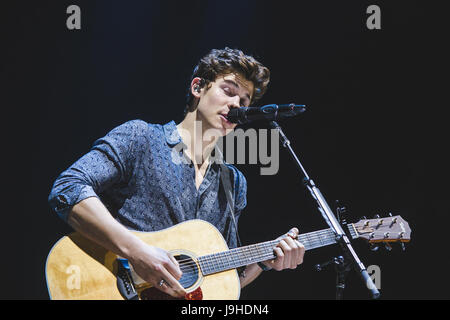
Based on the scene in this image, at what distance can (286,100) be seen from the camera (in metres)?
3.38

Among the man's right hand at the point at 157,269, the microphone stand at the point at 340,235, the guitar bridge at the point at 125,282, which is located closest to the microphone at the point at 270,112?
the microphone stand at the point at 340,235

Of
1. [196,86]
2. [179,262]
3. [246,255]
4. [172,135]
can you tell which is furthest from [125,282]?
[196,86]

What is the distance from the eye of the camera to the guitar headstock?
232 centimetres

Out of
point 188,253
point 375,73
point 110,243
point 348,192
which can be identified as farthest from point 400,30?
point 110,243

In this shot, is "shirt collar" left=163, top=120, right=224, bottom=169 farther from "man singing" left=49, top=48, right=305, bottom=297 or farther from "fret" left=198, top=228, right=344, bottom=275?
"fret" left=198, top=228, right=344, bottom=275

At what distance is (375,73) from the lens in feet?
10.6

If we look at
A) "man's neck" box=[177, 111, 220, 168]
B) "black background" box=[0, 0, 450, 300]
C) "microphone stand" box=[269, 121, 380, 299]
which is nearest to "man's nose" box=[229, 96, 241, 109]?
"man's neck" box=[177, 111, 220, 168]

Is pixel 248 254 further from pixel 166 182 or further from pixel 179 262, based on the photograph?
pixel 166 182

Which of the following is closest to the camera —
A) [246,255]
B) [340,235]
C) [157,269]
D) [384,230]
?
[157,269]

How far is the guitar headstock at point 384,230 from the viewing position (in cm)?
232

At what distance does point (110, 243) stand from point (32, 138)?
1.24 metres

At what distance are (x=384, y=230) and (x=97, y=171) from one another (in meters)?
1.85

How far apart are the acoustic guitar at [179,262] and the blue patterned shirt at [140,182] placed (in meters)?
0.19

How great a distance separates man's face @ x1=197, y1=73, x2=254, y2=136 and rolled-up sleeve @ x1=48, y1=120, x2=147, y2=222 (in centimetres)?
44
